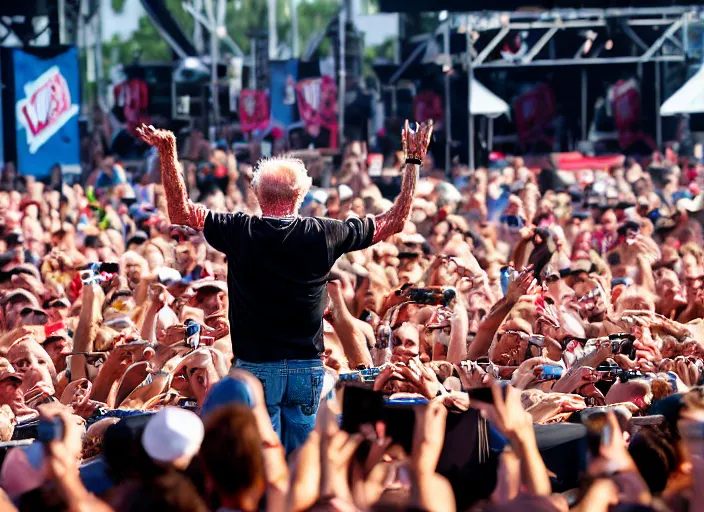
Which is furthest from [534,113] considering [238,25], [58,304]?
[238,25]

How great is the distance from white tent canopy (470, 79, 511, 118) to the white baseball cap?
22.3 metres

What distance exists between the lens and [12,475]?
14.4 ft

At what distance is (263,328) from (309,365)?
21 cm

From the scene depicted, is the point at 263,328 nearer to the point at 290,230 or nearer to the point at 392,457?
the point at 290,230

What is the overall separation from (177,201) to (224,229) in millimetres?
188

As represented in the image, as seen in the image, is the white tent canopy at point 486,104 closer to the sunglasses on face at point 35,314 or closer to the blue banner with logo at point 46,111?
the blue banner with logo at point 46,111

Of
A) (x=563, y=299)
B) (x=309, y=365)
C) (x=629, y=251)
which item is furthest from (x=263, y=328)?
(x=629, y=251)

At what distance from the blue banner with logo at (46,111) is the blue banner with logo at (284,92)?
4312 millimetres

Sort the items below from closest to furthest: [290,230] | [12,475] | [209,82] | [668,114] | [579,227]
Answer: [12,475] < [290,230] < [579,227] < [668,114] < [209,82]

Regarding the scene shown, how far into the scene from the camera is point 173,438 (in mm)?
4133

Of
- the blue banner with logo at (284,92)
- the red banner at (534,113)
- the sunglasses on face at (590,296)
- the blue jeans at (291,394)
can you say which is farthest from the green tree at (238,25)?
the blue jeans at (291,394)

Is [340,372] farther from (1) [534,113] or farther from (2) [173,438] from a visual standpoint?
(1) [534,113]

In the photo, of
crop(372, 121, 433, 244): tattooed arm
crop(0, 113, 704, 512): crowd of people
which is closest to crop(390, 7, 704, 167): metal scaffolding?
crop(0, 113, 704, 512): crowd of people

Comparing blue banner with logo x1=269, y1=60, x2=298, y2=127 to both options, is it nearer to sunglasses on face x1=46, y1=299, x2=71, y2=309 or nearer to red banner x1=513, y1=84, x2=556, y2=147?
red banner x1=513, y1=84, x2=556, y2=147
